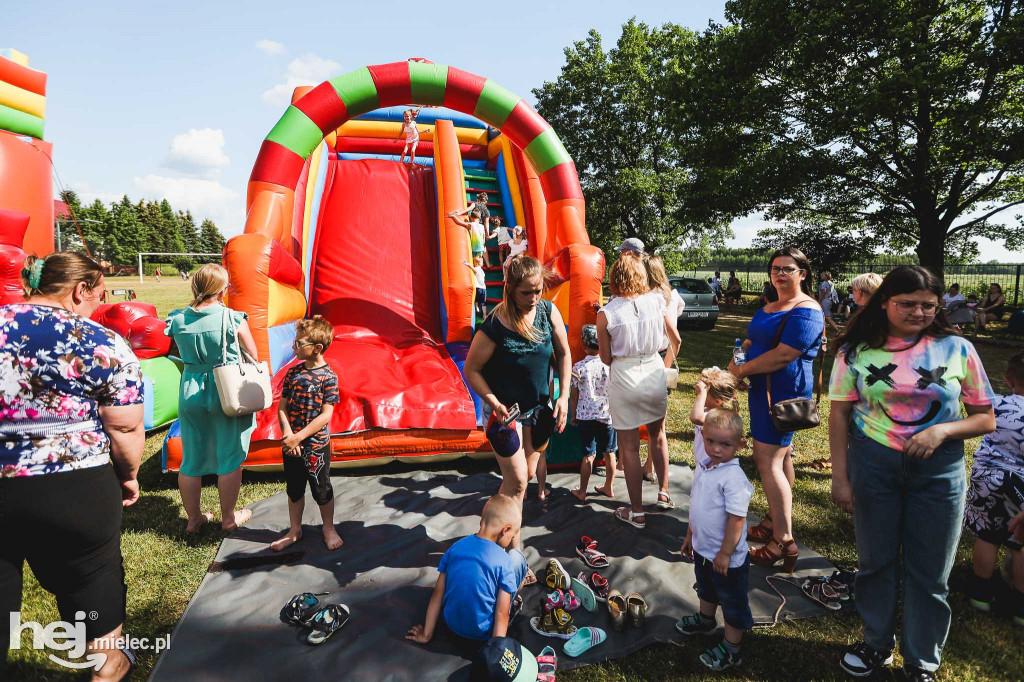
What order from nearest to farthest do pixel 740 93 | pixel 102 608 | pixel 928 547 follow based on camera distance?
pixel 102 608
pixel 928 547
pixel 740 93

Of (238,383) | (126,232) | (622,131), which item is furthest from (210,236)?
(238,383)

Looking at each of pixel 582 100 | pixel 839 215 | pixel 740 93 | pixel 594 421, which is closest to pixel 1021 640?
pixel 594 421

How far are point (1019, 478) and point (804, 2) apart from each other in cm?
1372

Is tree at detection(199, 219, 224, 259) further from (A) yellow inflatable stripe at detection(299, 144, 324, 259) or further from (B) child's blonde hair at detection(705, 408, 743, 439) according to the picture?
(B) child's blonde hair at detection(705, 408, 743, 439)

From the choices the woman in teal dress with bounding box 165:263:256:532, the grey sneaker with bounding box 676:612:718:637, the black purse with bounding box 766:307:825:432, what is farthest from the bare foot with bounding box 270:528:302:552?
the black purse with bounding box 766:307:825:432

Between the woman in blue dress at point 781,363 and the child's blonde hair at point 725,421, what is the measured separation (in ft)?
2.30

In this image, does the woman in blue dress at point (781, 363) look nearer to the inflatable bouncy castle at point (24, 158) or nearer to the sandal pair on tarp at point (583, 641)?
the sandal pair on tarp at point (583, 641)

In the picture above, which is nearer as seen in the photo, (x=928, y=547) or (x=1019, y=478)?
(x=928, y=547)

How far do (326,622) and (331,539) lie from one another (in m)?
0.83

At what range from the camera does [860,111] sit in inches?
446

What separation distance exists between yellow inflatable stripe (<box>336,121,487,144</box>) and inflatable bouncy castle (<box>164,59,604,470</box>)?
0.17 ft

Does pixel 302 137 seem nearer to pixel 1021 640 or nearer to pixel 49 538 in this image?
pixel 49 538

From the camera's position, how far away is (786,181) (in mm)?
12992

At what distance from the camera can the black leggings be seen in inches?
70.7
